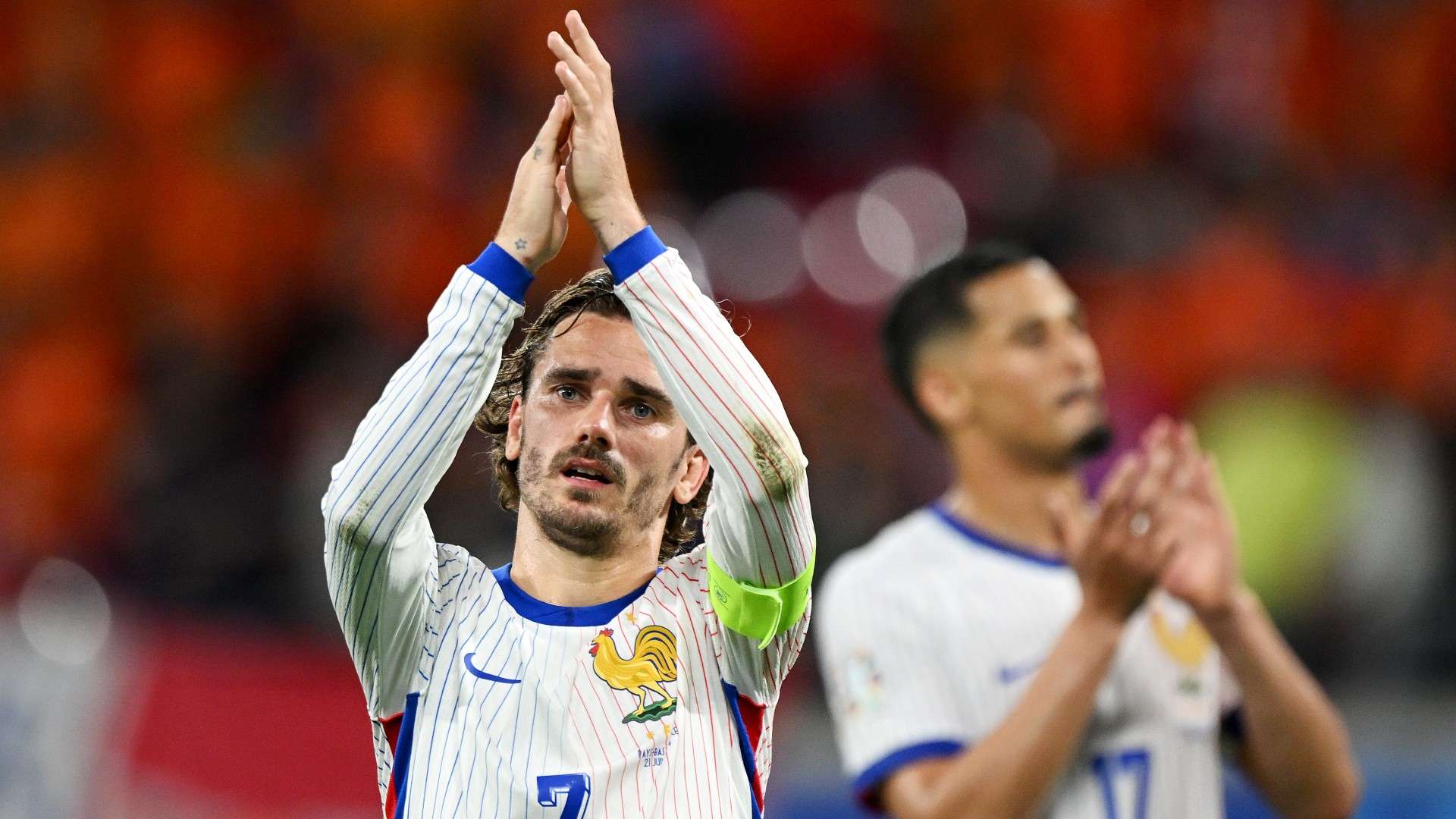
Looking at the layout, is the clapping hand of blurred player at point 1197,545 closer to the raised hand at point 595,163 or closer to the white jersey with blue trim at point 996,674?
the white jersey with blue trim at point 996,674

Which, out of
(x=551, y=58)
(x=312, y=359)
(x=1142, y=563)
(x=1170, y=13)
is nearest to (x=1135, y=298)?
(x=1170, y=13)

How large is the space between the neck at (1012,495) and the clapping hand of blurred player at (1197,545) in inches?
16.3

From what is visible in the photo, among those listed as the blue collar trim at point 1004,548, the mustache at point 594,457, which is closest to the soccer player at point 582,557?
the mustache at point 594,457

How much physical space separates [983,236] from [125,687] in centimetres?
513

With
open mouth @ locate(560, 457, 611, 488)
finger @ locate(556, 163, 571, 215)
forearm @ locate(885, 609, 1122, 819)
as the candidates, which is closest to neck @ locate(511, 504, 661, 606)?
open mouth @ locate(560, 457, 611, 488)

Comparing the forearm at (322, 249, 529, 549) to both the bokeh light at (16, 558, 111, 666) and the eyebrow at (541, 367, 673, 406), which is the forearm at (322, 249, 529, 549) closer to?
the eyebrow at (541, 367, 673, 406)

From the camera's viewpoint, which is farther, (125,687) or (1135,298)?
(1135,298)

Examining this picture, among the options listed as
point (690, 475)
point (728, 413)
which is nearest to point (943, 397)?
point (690, 475)

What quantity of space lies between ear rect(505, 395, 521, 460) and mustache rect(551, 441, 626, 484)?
214 millimetres

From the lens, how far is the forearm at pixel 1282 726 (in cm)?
333

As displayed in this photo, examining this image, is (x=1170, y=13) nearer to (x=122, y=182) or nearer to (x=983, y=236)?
(x=983, y=236)

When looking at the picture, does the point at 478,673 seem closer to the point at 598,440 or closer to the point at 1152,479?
the point at 598,440

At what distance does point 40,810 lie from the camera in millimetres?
5758

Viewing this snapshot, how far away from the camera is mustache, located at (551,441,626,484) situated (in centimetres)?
264
